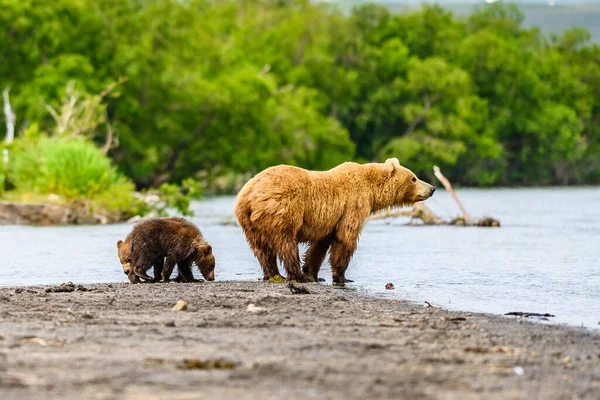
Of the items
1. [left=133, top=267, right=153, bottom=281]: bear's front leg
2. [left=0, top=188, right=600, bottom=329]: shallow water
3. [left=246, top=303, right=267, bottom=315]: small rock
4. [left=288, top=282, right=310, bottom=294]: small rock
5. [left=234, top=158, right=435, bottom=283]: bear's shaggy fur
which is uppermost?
[left=234, top=158, right=435, bottom=283]: bear's shaggy fur

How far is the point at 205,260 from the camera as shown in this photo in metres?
13.4

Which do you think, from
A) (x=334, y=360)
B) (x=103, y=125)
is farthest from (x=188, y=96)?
(x=334, y=360)

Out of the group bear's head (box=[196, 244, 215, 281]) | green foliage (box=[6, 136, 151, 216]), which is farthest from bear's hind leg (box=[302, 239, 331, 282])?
green foliage (box=[6, 136, 151, 216])

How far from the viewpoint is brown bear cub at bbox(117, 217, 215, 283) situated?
1274cm

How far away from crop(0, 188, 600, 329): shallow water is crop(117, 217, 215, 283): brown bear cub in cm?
179

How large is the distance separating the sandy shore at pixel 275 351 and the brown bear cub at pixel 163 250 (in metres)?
1.47

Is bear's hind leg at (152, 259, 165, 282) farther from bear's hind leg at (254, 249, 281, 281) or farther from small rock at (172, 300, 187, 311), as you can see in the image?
small rock at (172, 300, 187, 311)

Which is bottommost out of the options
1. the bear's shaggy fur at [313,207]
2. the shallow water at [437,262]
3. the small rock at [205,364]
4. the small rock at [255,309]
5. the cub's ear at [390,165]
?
the shallow water at [437,262]

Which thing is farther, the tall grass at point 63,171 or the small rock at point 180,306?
the tall grass at point 63,171

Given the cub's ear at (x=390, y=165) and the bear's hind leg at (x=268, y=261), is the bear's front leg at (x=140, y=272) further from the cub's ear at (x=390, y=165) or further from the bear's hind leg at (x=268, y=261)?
the cub's ear at (x=390, y=165)

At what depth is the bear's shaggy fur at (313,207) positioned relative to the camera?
1277 centimetres

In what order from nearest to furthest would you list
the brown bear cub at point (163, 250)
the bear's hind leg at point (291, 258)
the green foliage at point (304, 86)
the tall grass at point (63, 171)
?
the brown bear cub at point (163, 250) < the bear's hind leg at point (291, 258) < the tall grass at point (63, 171) < the green foliage at point (304, 86)

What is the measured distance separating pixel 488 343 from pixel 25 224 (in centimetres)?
2186

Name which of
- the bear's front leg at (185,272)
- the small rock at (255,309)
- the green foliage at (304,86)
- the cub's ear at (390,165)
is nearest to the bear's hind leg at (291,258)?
the bear's front leg at (185,272)
